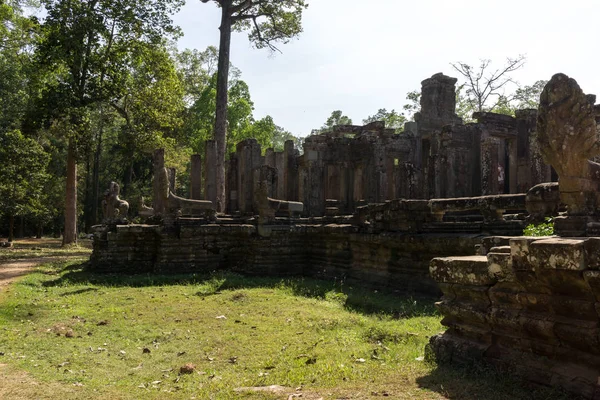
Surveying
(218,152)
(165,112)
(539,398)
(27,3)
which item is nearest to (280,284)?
(539,398)

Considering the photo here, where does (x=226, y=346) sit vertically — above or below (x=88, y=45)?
below

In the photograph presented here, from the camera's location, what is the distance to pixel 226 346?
6109 millimetres

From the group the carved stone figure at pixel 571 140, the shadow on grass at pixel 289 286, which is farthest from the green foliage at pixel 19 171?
the carved stone figure at pixel 571 140

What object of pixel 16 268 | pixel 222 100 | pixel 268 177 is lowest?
pixel 16 268

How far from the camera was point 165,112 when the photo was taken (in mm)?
22984

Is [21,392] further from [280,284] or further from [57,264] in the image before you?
[57,264]

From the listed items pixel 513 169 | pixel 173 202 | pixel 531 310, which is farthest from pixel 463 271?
pixel 513 169

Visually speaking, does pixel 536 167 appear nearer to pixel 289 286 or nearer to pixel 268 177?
pixel 268 177

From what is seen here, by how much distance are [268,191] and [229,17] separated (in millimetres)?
11423

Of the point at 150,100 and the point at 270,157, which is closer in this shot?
the point at 150,100

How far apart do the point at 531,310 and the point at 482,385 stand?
0.70 m

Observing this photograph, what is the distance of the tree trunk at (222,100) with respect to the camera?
1969cm

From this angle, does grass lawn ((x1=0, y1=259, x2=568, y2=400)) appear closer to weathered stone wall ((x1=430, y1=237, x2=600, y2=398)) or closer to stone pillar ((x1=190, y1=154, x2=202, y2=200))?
weathered stone wall ((x1=430, y1=237, x2=600, y2=398))

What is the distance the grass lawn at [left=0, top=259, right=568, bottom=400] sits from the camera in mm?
4250
